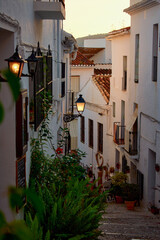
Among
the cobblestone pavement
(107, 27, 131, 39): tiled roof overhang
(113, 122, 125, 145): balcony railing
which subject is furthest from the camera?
(113, 122, 125, 145): balcony railing

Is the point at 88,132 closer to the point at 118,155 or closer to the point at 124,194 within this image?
the point at 118,155

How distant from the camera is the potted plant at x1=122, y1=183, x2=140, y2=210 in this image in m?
14.7

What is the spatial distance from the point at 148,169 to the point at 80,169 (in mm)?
8009

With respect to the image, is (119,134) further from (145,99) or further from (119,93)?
(145,99)

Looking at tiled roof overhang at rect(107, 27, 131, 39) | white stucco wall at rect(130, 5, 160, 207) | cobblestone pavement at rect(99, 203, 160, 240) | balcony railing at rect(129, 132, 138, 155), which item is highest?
tiled roof overhang at rect(107, 27, 131, 39)

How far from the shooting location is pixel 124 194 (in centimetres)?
1531

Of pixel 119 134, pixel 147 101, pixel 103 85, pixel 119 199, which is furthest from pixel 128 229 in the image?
pixel 103 85

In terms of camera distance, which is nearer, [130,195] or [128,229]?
[128,229]

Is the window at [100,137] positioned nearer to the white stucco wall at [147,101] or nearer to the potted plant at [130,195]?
the white stucco wall at [147,101]

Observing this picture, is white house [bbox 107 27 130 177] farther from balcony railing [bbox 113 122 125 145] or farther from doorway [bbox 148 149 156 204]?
doorway [bbox 148 149 156 204]

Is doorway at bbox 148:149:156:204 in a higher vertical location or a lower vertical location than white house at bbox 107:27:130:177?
lower

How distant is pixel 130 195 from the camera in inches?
590

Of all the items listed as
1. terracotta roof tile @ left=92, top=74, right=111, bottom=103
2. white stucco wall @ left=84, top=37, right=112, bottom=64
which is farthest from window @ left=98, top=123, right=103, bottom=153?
white stucco wall @ left=84, top=37, right=112, bottom=64

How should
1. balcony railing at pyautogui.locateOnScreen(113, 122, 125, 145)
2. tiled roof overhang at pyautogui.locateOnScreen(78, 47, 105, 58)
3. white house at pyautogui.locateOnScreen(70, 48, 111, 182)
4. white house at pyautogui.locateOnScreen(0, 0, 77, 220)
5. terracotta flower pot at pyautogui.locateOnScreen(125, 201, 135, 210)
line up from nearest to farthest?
white house at pyautogui.locateOnScreen(0, 0, 77, 220) → terracotta flower pot at pyautogui.locateOnScreen(125, 201, 135, 210) → balcony railing at pyautogui.locateOnScreen(113, 122, 125, 145) → white house at pyautogui.locateOnScreen(70, 48, 111, 182) → tiled roof overhang at pyautogui.locateOnScreen(78, 47, 105, 58)
